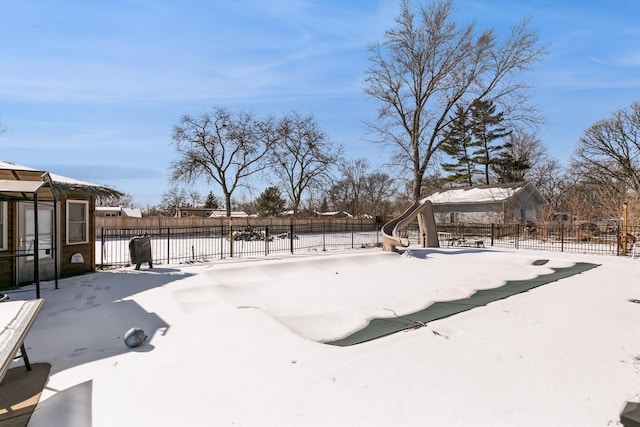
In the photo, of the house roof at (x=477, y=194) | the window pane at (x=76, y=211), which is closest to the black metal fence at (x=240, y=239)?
the window pane at (x=76, y=211)

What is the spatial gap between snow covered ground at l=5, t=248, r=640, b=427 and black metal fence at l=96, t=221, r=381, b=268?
7.48 m

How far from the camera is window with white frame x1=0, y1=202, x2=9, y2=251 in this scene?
299 inches

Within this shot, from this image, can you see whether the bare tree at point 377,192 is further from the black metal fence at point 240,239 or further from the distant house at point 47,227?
the distant house at point 47,227

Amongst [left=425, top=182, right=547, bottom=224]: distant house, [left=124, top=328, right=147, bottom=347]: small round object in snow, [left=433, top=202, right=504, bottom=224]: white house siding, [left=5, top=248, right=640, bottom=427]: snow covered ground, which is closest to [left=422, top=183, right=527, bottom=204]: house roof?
[left=425, top=182, right=547, bottom=224]: distant house

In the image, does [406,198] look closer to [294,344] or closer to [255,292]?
[255,292]

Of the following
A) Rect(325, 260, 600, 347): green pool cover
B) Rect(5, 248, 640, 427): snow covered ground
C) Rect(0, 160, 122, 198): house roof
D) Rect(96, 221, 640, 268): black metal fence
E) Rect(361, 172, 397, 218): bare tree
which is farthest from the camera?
Answer: Rect(361, 172, 397, 218): bare tree

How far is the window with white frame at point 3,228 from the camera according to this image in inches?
299

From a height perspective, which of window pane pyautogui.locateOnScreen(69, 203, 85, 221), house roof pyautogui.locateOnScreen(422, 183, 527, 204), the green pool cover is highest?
house roof pyautogui.locateOnScreen(422, 183, 527, 204)

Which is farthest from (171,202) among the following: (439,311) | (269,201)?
(439,311)

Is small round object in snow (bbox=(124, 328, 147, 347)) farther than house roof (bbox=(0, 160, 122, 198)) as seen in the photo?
No

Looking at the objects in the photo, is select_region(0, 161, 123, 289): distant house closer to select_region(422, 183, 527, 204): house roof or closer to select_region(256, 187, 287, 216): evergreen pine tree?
select_region(422, 183, 527, 204): house roof

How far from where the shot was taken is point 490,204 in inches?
1215

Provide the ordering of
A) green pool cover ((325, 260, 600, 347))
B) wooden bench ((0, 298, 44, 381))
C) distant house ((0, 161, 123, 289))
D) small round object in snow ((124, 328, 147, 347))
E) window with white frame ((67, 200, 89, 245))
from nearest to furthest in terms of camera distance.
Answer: wooden bench ((0, 298, 44, 381))
small round object in snow ((124, 328, 147, 347))
green pool cover ((325, 260, 600, 347))
distant house ((0, 161, 123, 289))
window with white frame ((67, 200, 89, 245))

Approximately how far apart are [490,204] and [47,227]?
103 ft
